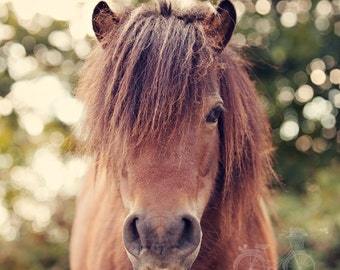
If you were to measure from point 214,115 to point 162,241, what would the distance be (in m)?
0.60

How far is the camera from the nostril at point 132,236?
6.02ft

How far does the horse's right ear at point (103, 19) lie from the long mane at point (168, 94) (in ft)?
0.17

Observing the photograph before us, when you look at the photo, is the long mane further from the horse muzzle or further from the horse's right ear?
the horse muzzle

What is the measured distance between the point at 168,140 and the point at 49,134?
390 centimetres

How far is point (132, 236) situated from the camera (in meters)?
1.85

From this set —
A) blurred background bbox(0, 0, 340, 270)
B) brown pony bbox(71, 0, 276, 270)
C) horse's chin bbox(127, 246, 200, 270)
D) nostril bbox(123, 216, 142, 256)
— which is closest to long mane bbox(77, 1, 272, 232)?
brown pony bbox(71, 0, 276, 270)

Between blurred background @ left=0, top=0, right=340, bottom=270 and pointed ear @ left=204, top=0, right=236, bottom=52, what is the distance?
9.22ft

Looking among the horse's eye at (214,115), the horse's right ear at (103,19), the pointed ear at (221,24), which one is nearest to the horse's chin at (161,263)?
the horse's eye at (214,115)

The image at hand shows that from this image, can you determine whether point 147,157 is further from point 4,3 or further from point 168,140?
point 4,3

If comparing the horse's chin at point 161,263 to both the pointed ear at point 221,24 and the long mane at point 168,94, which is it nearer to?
the long mane at point 168,94

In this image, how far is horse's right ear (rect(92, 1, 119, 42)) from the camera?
236 cm

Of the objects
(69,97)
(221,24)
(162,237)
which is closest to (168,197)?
(162,237)

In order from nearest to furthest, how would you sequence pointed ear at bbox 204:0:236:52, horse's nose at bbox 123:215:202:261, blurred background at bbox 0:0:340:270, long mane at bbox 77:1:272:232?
horse's nose at bbox 123:215:202:261 → long mane at bbox 77:1:272:232 → pointed ear at bbox 204:0:236:52 → blurred background at bbox 0:0:340:270

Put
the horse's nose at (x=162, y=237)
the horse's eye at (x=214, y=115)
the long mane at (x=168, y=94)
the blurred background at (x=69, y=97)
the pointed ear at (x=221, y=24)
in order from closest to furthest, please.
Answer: the horse's nose at (x=162, y=237)
the long mane at (x=168, y=94)
the horse's eye at (x=214, y=115)
the pointed ear at (x=221, y=24)
the blurred background at (x=69, y=97)
